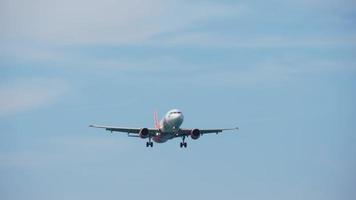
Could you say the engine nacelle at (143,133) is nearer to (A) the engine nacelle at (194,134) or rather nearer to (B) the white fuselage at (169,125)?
(B) the white fuselage at (169,125)

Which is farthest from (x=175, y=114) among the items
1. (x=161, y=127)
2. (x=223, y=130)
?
(x=223, y=130)

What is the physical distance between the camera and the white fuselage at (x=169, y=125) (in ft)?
536

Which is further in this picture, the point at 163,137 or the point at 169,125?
the point at 163,137

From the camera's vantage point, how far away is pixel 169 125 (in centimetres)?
16525

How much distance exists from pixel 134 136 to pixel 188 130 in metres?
8.95

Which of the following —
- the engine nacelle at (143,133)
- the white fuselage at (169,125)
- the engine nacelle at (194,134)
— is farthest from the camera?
the engine nacelle at (194,134)

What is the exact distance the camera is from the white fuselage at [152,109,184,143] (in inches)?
6437

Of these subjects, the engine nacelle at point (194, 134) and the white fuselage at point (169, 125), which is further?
the engine nacelle at point (194, 134)

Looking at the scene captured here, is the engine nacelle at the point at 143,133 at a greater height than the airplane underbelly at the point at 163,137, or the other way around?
the engine nacelle at the point at 143,133

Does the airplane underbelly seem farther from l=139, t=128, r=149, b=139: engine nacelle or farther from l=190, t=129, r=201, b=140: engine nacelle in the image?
l=190, t=129, r=201, b=140: engine nacelle

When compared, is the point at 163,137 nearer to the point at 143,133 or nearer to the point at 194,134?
the point at 143,133

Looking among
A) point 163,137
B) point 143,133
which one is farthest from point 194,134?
point 143,133

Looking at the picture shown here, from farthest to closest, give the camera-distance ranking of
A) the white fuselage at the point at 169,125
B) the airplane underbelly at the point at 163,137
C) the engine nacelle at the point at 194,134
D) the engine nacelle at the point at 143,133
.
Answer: the engine nacelle at the point at 194,134 → the engine nacelle at the point at 143,133 → the airplane underbelly at the point at 163,137 → the white fuselage at the point at 169,125

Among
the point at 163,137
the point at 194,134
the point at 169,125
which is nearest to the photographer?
the point at 169,125
